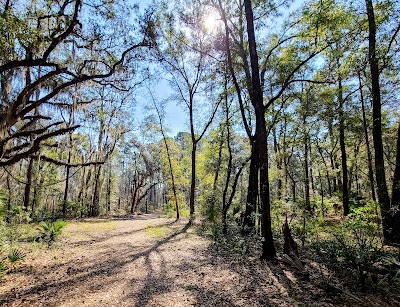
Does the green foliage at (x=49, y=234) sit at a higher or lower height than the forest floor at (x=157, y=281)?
higher

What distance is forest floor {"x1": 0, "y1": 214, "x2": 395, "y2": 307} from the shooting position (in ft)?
12.0

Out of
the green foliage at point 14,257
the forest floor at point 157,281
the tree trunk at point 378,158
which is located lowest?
the forest floor at point 157,281

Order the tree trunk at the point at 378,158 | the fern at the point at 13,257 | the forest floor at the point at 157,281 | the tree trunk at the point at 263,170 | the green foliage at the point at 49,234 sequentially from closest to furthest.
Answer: the forest floor at the point at 157,281 < the fern at the point at 13,257 < the tree trunk at the point at 263,170 < the tree trunk at the point at 378,158 < the green foliage at the point at 49,234

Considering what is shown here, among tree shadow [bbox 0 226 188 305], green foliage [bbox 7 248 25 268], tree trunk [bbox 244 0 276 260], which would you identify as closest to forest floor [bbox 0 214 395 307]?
tree shadow [bbox 0 226 188 305]

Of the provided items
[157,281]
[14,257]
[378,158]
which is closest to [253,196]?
[378,158]

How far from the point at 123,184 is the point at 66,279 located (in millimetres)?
52473

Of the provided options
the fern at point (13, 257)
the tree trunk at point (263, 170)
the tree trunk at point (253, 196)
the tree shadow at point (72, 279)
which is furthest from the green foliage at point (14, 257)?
the tree trunk at point (253, 196)

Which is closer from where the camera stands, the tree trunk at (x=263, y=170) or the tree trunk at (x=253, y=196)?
the tree trunk at (x=263, y=170)

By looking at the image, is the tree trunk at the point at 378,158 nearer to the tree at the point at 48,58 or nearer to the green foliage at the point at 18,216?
the tree at the point at 48,58

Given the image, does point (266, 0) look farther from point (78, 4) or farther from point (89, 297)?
point (89, 297)

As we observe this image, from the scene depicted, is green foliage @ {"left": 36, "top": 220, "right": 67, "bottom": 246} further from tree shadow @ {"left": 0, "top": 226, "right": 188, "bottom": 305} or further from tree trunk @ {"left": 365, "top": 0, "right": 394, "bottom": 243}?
tree trunk @ {"left": 365, "top": 0, "right": 394, "bottom": 243}

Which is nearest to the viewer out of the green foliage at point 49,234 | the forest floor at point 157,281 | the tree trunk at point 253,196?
A: the forest floor at point 157,281

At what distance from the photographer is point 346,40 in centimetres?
702

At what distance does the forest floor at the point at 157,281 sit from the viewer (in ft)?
12.0
